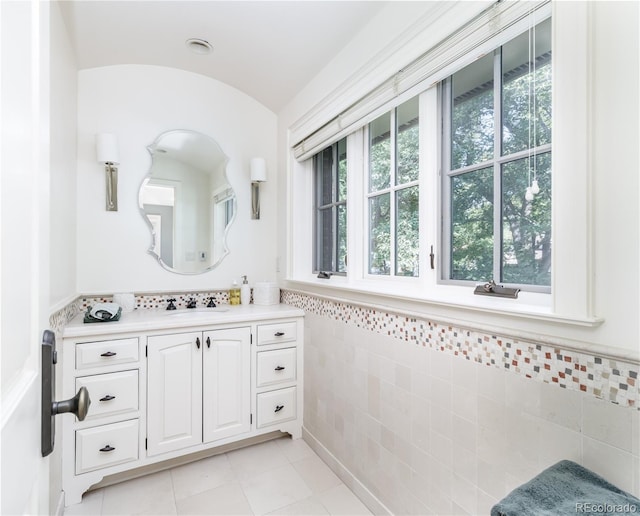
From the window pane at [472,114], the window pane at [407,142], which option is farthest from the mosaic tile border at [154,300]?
the window pane at [472,114]

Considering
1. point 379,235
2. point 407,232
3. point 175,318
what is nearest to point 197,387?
point 175,318

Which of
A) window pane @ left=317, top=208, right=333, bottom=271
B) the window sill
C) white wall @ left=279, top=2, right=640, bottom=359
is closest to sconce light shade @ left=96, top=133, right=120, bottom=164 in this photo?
window pane @ left=317, top=208, right=333, bottom=271

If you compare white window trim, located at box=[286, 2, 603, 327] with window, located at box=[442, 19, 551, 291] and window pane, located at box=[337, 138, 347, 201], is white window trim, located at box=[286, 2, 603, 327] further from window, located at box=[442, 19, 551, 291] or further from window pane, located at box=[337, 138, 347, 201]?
window pane, located at box=[337, 138, 347, 201]

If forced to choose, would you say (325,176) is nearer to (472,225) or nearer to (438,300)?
(472,225)

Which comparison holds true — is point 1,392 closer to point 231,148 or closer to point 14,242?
point 14,242

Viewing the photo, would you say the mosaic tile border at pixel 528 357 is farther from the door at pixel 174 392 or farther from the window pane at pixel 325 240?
the door at pixel 174 392

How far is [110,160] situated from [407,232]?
75.5 inches

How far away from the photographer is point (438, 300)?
1350 mm

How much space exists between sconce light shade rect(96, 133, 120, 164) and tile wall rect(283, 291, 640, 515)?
168cm

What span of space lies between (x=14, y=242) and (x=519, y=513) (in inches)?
42.0

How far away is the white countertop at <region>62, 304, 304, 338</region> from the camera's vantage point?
182cm

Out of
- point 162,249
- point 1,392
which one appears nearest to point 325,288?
point 162,249

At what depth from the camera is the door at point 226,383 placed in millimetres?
2107

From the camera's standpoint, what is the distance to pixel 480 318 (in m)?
1.21
